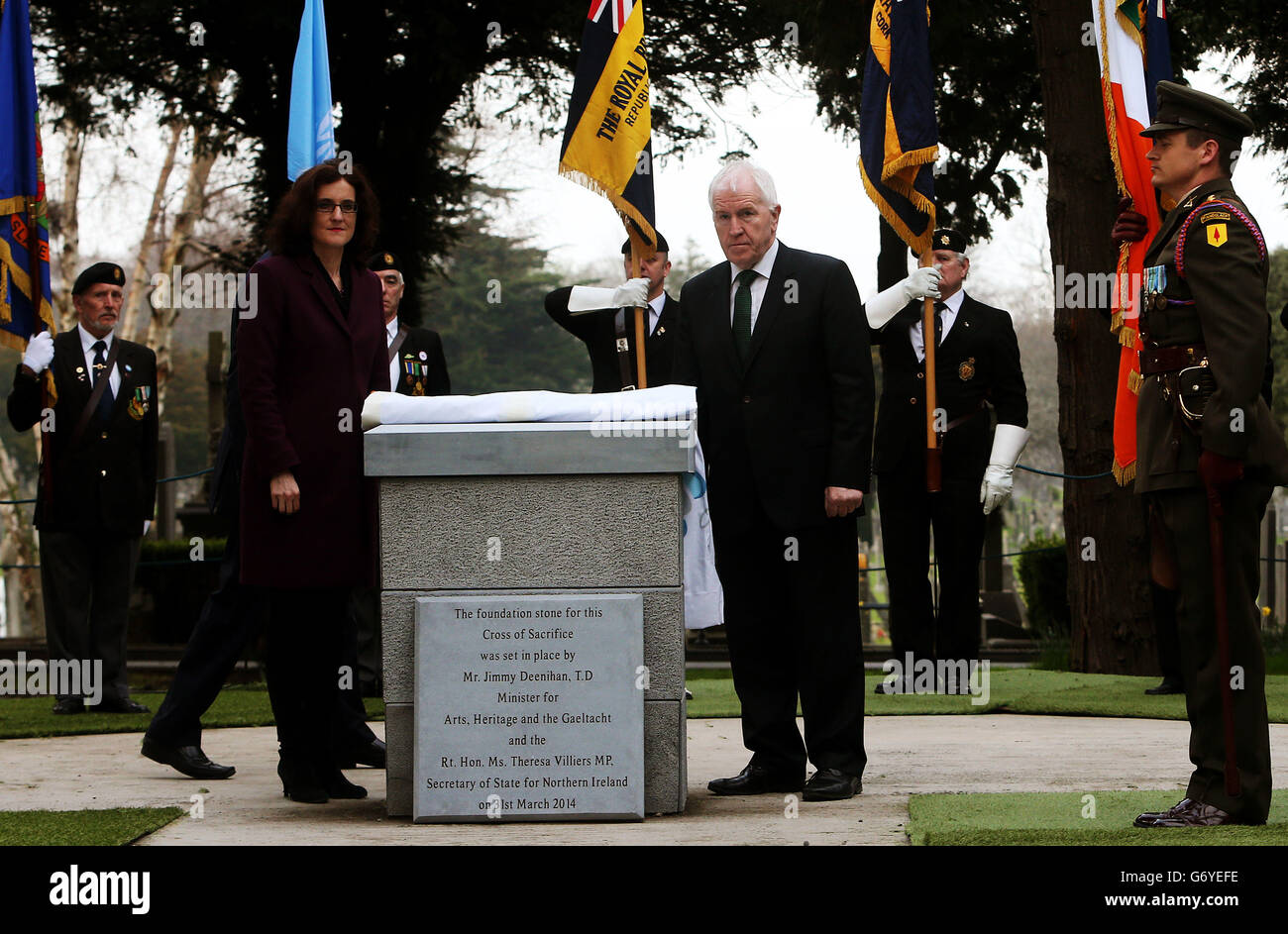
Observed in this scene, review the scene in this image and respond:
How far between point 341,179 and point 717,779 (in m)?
2.56

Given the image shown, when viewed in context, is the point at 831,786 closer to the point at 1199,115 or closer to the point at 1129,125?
the point at 1199,115

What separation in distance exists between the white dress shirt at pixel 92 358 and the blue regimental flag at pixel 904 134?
4324mm

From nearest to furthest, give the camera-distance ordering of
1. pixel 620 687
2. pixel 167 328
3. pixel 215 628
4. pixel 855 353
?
pixel 620 687 → pixel 855 353 → pixel 215 628 → pixel 167 328

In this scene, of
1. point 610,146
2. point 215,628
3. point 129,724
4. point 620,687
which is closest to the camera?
point 620,687

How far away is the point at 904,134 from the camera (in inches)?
369

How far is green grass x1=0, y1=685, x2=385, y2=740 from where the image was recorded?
8828mm

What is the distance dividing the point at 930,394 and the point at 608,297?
2.11 metres

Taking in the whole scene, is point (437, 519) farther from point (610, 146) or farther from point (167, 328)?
point (167, 328)

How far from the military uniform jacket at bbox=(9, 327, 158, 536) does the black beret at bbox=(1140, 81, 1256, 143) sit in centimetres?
642

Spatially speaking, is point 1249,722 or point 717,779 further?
point 717,779

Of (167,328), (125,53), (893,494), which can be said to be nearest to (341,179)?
(893,494)

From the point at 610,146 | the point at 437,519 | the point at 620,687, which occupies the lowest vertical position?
the point at 620,687

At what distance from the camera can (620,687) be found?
552 centimetres

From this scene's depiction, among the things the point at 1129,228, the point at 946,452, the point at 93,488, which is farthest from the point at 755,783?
the point at 93,488
